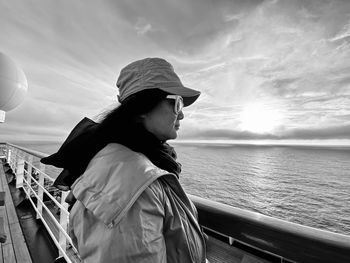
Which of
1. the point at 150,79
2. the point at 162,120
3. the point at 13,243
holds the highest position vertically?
the point at 150,79

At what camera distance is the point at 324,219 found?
3047cm

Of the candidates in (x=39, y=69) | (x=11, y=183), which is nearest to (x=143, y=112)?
(x=11, y=183)

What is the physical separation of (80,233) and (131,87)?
45 cm

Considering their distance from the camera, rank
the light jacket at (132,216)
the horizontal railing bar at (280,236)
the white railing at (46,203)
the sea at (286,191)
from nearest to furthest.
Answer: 1. the horizontal railing bar at (280,236)
2. the light jacket at (132,216)
3. the white railing at (46,203)
4. the sea at (286,191)

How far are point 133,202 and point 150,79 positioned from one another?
0.41 meters

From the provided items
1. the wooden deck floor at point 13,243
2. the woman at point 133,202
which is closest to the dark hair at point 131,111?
the woman at point 133,202

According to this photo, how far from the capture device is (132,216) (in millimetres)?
394

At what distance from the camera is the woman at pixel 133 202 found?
1.27 ft

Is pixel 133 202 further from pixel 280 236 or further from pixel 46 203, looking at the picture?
pixel 46 203

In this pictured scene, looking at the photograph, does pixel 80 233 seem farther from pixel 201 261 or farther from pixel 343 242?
pixel 343 242

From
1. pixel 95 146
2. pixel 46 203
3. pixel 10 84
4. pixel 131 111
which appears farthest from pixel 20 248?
pixel 10 84

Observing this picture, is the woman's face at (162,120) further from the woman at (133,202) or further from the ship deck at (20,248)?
the ship deck at (20,248)

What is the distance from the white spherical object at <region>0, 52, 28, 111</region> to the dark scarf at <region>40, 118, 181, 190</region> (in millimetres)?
6303

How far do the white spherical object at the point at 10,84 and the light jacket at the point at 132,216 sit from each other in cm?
657
